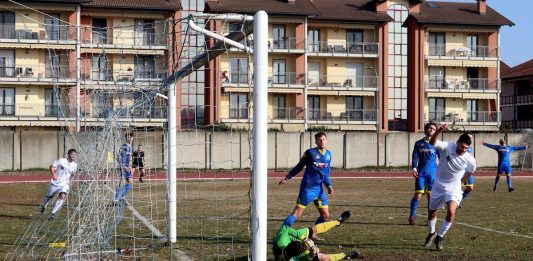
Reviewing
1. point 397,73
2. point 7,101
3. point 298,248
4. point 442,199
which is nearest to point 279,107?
point 397,73

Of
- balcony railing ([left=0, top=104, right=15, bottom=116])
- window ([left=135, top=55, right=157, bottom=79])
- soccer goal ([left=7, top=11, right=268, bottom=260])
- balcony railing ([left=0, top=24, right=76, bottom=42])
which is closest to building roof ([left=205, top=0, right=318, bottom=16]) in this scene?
balcony railing ([left=0, top=24, right=76, bottom=42])

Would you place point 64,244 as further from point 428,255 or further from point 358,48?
point 358,48

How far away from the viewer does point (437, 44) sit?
68.1m

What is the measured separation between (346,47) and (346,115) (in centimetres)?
592

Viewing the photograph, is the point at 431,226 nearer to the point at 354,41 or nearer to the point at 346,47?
the point at 346,47

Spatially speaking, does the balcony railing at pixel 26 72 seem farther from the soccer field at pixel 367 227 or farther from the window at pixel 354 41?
the soccer field at pixel 367 227

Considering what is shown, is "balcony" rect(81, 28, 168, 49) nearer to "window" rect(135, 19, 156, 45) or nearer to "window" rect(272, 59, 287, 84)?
"window" rect(135, 19, 156, 45)

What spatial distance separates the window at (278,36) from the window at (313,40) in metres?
2.35

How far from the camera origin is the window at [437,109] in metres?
68.8

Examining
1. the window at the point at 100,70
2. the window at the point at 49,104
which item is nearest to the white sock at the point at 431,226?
the window at the point at 100,70

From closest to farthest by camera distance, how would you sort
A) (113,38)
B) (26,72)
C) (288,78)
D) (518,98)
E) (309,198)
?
(309,198) → (113,38) → (26,72) → (288,78) → (518,98)

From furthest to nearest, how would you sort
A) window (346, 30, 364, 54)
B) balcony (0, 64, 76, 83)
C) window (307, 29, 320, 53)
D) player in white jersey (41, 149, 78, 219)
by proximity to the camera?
window (346, 30, 364, 54)
window (307, 29, 320, 53)
balcony (0, 64, 76, 83)
player in white jersey (41, 149, 78, 219)

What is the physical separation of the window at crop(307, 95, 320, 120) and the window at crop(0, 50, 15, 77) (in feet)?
78.4

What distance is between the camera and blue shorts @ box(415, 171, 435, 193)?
1684 centimetres
